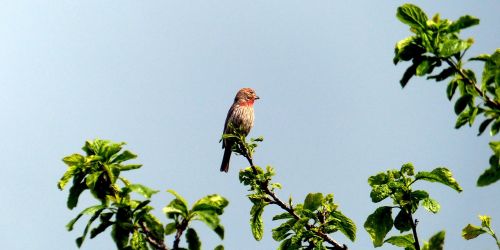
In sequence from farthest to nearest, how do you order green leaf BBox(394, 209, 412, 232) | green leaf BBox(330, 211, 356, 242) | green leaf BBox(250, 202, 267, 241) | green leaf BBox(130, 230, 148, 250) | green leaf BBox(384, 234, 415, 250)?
1. green leaf BBox(250, 202, 267, 241)
2. green leaf BBox(330, 211, 356, 242)
3. green leaf BBox(394, 209, 412, 232)
4. green leaf BBox(384, 234, 415, 250)
5. green leaf BBox(130, 230, 148, 250)

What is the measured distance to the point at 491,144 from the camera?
12.8ft

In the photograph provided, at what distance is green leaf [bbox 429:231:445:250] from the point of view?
461cm

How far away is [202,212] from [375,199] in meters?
2.15

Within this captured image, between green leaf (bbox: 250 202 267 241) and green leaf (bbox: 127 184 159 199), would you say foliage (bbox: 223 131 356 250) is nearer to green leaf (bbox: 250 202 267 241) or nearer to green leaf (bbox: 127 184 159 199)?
green leaf (bbox: 250 202 267 241)

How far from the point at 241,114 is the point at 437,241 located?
11795 millimetres

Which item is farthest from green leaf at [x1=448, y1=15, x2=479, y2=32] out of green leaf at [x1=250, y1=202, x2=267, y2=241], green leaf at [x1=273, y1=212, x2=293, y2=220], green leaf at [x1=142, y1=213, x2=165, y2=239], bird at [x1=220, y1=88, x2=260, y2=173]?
bird at [x1=220, y1=88, x2=260, y2=173]

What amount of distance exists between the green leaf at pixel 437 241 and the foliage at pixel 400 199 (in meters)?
0.51

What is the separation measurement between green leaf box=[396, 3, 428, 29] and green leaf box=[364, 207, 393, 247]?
206 centimetres

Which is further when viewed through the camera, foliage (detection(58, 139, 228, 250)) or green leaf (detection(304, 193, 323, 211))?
green leaf (detection(304, 193, 323, 211))

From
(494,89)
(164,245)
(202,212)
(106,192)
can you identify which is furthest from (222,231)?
(494,89)

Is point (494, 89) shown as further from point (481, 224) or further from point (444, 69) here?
point (481, 224)

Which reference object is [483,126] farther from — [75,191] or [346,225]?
[75,191]

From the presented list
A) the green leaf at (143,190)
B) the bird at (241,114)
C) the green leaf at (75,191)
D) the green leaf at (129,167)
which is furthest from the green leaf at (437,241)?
the bird at (241,114)

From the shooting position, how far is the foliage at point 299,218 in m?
5.94
